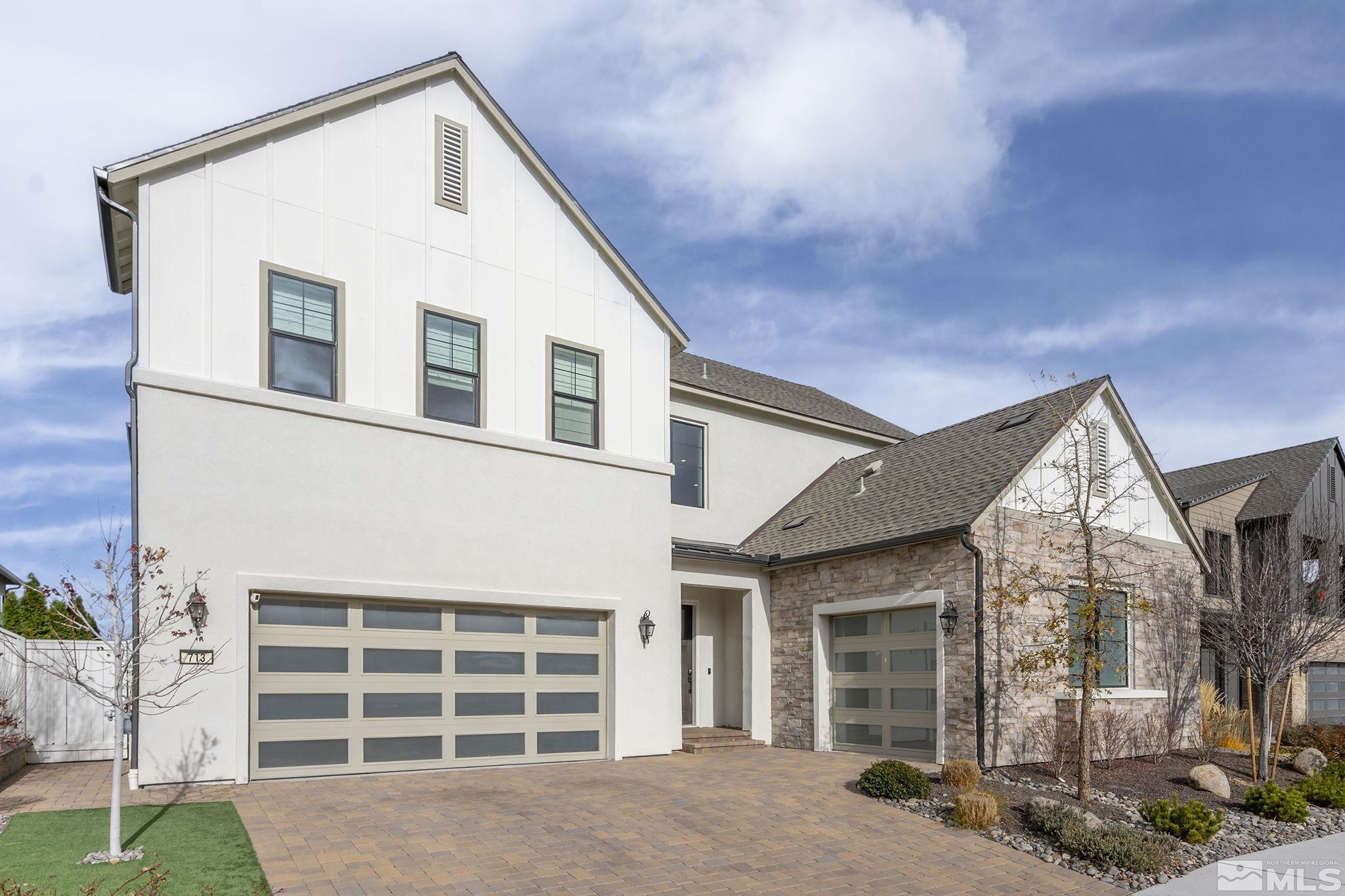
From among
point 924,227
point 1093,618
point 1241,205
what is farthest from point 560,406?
point 1241,205

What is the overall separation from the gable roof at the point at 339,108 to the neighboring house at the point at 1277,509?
14987 millimetres

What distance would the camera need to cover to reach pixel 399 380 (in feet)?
42.4

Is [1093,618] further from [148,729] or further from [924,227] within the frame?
[148,729]

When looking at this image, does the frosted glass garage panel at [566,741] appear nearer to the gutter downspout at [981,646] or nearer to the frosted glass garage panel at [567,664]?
the frosted glass garage panel at [567,664]

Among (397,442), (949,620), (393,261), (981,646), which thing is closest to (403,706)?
(397,442)

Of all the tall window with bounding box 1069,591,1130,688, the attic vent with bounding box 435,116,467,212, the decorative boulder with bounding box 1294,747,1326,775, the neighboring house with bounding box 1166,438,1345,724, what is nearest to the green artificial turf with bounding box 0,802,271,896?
the attic vent with bounding box 435,116,467,212

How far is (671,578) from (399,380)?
566 cm

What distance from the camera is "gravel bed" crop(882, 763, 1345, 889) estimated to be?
928cm

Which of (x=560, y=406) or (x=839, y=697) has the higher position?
(x=560, y=406)

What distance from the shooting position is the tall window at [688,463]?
714 inches

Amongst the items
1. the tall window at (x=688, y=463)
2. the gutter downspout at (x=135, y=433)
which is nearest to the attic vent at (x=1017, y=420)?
the tall window at (x=688, y=463)

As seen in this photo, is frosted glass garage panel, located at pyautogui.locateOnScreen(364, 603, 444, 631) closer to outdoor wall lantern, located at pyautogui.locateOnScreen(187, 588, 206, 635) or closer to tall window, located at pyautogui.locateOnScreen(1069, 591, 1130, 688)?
outdoor wall lantern, located at pyautogui.locateOnScreen(187, 588, 206, 635)

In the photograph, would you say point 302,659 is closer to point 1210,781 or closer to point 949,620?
point 949,620

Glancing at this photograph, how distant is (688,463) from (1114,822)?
987 cm
